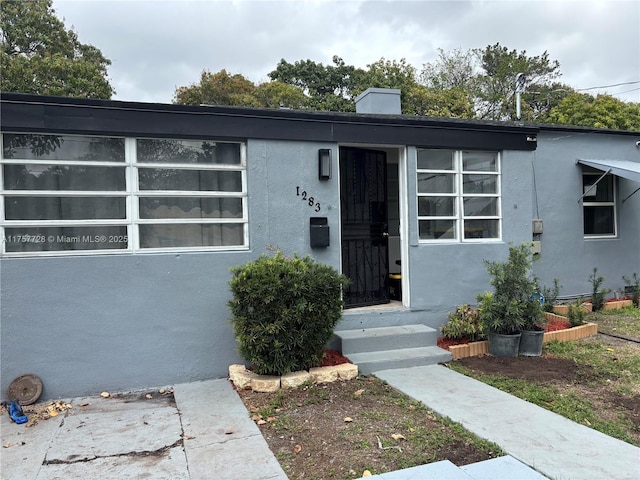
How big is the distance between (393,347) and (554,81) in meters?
26.0

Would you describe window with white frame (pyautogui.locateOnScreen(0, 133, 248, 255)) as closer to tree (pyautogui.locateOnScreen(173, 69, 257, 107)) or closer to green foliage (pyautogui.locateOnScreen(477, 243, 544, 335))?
green foliage (pyautogui.locateOnScreen(477, 243, 544, 335))

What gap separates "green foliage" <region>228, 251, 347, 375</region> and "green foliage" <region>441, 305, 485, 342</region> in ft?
6.11

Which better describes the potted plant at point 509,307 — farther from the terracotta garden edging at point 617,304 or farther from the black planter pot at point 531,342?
the terracotta garden edging at point 617,304

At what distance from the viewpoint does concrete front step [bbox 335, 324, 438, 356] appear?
4.91 meters

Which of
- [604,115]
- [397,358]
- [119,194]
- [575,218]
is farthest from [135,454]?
[604,115]

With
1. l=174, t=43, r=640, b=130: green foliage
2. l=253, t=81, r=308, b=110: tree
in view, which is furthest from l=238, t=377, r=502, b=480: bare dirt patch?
l=253, t=81, r=308, b=110: tree

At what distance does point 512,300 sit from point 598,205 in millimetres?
4459

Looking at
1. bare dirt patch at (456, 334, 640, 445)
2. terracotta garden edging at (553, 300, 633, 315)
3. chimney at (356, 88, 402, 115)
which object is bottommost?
bare dirt patch at (456, 334, 640, 445)

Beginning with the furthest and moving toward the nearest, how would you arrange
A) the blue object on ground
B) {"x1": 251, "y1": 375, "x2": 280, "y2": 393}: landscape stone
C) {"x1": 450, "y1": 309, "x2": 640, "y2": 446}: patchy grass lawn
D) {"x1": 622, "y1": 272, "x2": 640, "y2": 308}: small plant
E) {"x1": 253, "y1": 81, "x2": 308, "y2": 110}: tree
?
{"x1": 253, "y1": 81, "x2": 308, "y2": 110}: tree < {"x1": 622, "y1": 272, "x2": 640, "y2": 308}: small plant < {"x1": 251, "y1": 375, "x2": 280, "y2": 393}: landscape stone < the blue object on ground < {"x1": 450, "y1": 309, "x2": 640, "y2": 446}: patchy grass lawn

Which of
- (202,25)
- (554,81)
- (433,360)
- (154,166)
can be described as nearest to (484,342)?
(433,360)

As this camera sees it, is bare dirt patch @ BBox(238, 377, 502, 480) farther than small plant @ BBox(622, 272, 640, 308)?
No

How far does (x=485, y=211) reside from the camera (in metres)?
6.05

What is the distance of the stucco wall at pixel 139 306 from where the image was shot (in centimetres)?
418

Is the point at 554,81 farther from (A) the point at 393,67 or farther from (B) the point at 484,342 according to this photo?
(B) the point at 484,342
